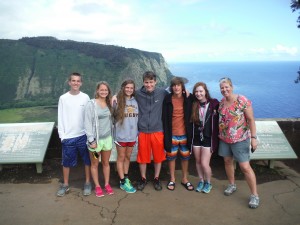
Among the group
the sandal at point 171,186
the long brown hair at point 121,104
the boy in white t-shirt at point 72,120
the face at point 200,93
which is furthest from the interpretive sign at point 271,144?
the boy in white t-shirt at point 72,120

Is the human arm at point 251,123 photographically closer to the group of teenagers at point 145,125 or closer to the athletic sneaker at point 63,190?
the group of teenagers at point 145,125

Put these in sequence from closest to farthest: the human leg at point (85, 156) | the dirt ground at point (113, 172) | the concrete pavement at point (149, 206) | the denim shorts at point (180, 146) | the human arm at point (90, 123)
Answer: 1. the concrete pavement at point (149, 206)
2. the human arm at point (90, 123)
3. the human leg at point (85, 156)
4. the denim shorts at point (180, 146)
5. the dirt ground at point (113, 172)

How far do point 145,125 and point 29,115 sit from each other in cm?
7147

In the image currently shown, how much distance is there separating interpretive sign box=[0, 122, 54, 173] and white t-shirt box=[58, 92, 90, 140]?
113 cm

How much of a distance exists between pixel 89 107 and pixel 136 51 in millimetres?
114437

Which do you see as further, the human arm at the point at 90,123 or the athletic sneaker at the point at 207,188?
the athletic sneaker at the point at 207,188

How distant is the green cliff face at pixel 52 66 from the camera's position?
92775 millimetres

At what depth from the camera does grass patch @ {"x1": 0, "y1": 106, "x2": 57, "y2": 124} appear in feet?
215

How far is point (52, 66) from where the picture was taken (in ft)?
341

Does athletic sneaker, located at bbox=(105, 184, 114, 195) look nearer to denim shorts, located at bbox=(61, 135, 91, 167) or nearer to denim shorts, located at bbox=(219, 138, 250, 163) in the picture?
denim shorts, located at bbox=(61, 135, 91, 167)

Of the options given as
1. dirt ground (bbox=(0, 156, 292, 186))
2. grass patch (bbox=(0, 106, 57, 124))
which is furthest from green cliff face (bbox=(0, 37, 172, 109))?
dirt ground (bbox=(0, 156, 292, 186))

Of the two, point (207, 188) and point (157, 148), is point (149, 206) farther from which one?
point (207, 188)

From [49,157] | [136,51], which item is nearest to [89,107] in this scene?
[49,157]

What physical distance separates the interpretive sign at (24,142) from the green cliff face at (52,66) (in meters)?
79.9
